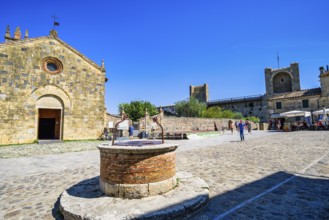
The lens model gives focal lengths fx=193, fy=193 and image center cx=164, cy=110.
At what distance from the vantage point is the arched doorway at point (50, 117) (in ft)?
52.7

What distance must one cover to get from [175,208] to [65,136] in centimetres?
1590

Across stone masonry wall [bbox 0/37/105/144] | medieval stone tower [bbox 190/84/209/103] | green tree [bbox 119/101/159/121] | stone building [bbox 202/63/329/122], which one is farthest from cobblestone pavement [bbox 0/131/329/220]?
medieval stone tower [bbox 190/84/209/103]

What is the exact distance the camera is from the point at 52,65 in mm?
16672

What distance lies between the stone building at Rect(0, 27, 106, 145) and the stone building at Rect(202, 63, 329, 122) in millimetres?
34117

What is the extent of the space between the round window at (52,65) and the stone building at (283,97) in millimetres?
36848

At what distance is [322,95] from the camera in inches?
1292

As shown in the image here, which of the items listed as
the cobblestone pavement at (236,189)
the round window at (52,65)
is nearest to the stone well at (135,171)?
the cobblestone pavement at (236,189)

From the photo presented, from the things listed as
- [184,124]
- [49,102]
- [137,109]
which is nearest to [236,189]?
[49,102]

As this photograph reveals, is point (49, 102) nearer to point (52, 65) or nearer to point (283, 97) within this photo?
point (52, 65)

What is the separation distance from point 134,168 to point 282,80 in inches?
1835

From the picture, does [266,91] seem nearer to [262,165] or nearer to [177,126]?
[177,126]

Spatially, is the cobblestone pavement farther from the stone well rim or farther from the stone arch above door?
the stone arch above door

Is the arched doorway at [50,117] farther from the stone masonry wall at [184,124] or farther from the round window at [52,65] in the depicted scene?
the stone masonry wall at [184,124]

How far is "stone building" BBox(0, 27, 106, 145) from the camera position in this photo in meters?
14.5
